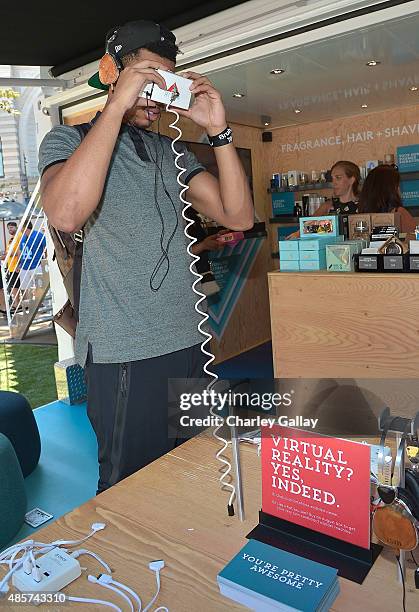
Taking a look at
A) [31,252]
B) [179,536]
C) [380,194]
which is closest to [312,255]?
[380,194]

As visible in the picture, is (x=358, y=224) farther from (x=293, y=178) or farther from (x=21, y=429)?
(x=293, y=178)

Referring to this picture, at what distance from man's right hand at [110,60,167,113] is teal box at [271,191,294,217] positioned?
184 inches

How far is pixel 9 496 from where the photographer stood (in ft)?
7.60

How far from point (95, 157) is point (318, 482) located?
83 cm

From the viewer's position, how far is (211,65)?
2.97 metres

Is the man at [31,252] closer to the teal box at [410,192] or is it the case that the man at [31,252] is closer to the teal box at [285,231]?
the teal box at [285,231]

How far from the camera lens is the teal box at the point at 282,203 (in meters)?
5.79

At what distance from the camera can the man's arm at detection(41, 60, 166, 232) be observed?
3.97ft

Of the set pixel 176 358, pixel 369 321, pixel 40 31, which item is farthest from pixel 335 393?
pixel 40 31

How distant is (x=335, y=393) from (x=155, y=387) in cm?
182

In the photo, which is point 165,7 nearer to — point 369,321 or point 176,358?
point 369,321

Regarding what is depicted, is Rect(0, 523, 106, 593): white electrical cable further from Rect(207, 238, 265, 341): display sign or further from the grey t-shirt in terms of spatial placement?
Rect(207, 238, 265, 341): display sign

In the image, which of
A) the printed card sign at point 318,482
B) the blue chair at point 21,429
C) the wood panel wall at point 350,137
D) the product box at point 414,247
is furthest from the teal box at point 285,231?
the printed card sign at point 318,482

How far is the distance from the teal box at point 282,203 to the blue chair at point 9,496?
413 centimetres
